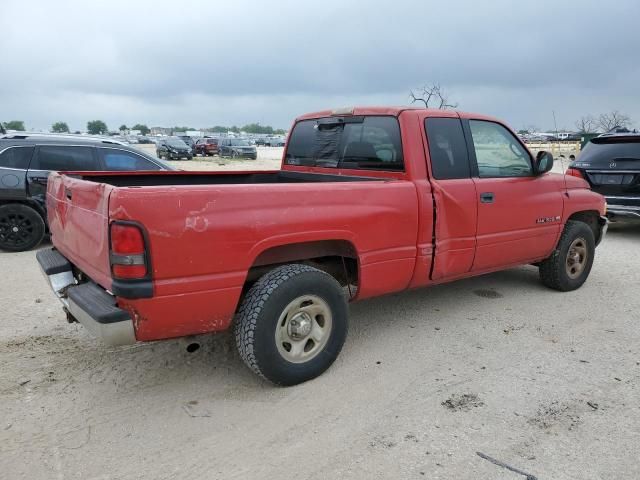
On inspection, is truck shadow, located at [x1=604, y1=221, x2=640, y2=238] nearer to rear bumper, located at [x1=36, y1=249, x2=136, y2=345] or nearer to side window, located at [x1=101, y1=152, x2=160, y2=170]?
side window, located at [x1=101, y1=152, x2=160, y2=170]

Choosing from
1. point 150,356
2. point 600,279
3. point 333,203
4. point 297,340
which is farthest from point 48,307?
point 600,279

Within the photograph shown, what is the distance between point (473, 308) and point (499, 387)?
1652 mm

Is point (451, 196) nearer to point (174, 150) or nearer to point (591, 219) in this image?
point (591, 219)

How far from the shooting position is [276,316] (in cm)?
325

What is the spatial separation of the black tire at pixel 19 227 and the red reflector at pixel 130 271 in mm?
5866

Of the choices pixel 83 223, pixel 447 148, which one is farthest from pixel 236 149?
pixel 83 223

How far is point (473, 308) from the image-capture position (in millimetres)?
5070

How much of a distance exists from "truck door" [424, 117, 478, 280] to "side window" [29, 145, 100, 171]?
595 centimetres

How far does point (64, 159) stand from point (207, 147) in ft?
→ 103

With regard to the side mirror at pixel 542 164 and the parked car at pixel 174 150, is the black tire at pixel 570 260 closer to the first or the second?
the side mirror at pixel 542 164

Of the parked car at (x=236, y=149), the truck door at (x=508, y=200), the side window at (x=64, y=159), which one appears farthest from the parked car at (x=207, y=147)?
the truck door at (x=508, y=200)

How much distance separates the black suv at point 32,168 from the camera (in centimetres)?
766

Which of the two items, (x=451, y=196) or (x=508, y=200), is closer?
(x=451, y=196)

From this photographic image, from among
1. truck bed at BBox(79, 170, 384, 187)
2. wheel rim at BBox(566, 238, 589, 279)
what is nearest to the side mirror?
wheel rim at BBox(566, 238, 589, 279)
